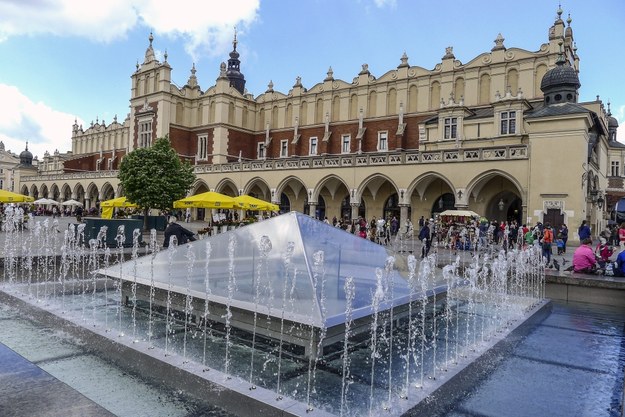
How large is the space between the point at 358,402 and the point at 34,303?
478 cm

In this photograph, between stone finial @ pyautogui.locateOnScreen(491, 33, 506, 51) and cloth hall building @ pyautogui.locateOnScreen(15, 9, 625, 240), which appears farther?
stone finial @ pyautogui.locateOnScreen(491, 33, 506, 51)

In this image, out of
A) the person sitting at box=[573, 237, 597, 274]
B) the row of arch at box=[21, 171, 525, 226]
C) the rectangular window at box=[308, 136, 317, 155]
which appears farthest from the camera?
the rectangular window at box=[308, 136, 317, 155]

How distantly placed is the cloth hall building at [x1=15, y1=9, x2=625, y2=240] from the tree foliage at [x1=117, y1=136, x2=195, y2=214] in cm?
892

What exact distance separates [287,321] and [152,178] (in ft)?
66.9

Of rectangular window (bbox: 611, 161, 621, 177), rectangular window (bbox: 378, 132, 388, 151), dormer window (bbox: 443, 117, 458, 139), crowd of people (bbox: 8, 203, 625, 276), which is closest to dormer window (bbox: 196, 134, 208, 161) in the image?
rectangular window (bbox: 378, 132, 388, 151)

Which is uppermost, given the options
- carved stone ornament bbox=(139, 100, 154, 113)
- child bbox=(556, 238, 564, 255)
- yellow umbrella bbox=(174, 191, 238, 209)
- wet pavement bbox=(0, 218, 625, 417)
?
carved stone ornament bbox=(139, 100, 154, 113)

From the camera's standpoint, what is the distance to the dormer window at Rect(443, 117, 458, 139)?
2805 cm

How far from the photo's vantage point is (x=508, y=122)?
2594 centimetres

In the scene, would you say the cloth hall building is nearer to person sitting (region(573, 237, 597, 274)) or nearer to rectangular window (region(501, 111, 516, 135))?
rectangular window (region(501, 111, 516, 135))

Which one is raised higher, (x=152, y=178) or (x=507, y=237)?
(x=152, y=178)

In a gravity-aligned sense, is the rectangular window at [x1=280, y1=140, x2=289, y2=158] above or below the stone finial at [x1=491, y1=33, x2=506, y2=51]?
below

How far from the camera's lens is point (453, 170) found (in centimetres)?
2402

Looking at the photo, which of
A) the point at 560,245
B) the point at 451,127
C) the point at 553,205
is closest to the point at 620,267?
the point at 560,245

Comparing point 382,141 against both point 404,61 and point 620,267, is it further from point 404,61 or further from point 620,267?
point 620,267
